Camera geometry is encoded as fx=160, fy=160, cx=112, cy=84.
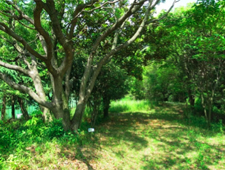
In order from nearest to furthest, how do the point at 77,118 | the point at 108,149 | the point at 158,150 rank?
the point at 108,149 < the point at 158,150 < the point at 77,118

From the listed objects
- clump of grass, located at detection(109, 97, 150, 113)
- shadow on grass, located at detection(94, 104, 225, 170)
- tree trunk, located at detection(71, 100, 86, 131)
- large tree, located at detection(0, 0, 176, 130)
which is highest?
large tree, located at detection(0, 0, 176, 130)

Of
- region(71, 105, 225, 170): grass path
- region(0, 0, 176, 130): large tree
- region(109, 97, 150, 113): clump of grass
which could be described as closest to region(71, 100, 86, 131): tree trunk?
region(0, 0, 176, 130): large tree

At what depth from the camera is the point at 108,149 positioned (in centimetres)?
510

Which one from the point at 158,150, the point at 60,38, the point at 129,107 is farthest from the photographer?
the point at 129,107

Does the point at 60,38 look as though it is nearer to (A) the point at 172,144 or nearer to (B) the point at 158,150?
(B) the point at 158,150

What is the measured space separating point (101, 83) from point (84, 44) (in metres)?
2.30

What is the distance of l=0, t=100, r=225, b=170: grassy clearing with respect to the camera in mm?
3595

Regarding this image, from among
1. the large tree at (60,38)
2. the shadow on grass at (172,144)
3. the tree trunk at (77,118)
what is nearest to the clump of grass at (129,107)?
the shadow on grass at (172,144)

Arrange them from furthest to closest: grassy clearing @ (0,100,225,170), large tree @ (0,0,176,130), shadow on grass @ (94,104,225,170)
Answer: shadow on grass @ (94,104,225,170) → large tree @ (0,0,176,130) → grassy clearing @ (0,100,225,170)

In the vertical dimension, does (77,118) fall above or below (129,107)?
above

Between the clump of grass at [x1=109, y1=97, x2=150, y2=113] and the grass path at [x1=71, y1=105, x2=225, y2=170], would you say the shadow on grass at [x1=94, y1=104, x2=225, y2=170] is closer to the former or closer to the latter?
the grass path at [x1=71, y1=105, x2=225, y2=170]

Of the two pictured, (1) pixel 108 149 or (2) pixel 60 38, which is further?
(1) pixel 108 149

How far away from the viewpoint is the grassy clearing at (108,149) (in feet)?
11.8

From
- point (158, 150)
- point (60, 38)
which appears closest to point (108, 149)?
point (158, 150)
